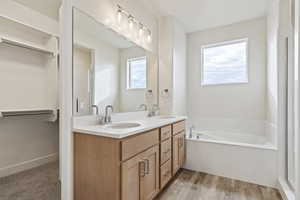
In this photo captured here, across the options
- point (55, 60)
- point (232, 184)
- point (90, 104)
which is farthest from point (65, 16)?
point (232, 184)

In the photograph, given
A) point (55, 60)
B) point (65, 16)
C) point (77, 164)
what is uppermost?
point (65, 16)

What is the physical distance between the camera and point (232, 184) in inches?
87.7

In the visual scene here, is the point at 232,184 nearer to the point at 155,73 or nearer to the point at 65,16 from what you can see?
the point at 155,73

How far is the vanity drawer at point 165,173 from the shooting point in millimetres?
1933

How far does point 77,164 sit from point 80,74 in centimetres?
86

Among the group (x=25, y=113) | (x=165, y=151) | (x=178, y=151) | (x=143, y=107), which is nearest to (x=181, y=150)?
(x=178, y=151)

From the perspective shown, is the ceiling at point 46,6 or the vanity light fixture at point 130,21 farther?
the vanity light fixture at point 130,21

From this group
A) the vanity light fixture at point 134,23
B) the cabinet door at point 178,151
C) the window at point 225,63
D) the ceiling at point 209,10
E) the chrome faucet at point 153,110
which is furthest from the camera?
the window at point 225,63

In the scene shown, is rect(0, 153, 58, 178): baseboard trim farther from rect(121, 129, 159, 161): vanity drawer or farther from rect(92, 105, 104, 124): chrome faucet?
rect(121, 129, 159, 161): vanity drawer

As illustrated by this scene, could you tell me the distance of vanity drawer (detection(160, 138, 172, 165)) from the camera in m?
1.94

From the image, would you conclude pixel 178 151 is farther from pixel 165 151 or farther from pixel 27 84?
pixel 27 84

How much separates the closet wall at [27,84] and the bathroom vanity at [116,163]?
33 cm

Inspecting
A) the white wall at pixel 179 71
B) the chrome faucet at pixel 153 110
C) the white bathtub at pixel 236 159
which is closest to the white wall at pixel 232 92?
the white wall at pixel 179 71

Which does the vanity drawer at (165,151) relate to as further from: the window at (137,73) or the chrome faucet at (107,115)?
the window at (137,73)
